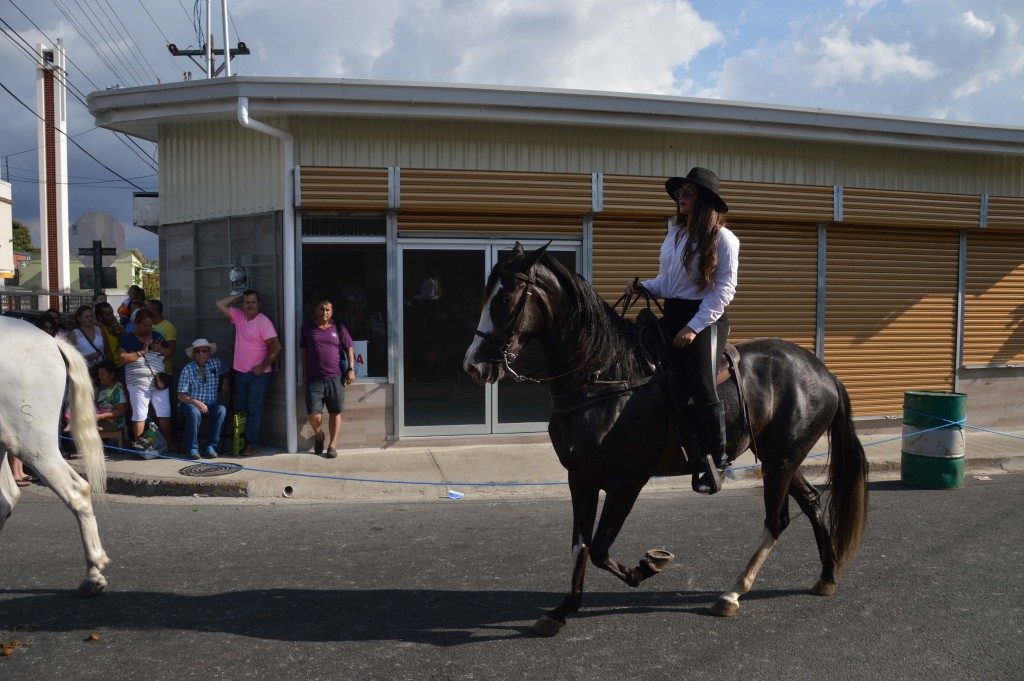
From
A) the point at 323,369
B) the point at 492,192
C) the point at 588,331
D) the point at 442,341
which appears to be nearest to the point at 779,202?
the point at 492,192

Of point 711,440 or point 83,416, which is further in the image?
point 83,416

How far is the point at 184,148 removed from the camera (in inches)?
427

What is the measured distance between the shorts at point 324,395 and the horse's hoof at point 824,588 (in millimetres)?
6073

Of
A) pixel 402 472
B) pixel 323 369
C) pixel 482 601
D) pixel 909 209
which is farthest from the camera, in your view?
pixel 909 209

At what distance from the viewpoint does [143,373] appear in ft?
30.6

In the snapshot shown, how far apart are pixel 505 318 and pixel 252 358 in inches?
247

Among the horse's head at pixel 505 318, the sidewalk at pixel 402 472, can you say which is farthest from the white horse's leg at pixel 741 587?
the sidewalk at pixel 402 472

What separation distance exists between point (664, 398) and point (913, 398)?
524cm

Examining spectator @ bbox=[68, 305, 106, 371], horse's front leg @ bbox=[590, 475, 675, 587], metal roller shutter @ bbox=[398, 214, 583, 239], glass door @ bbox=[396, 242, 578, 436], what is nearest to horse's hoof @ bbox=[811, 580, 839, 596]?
horse's front leg @ bbox=[590, 475, 675, 587]

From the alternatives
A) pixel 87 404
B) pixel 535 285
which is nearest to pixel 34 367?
pixel 87 404

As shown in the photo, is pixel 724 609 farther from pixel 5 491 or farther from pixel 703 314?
pixel 5 491

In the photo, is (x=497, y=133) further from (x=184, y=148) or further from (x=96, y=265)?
(x=96, y=265)

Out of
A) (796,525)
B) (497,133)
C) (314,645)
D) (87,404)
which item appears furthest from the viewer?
(497,133)

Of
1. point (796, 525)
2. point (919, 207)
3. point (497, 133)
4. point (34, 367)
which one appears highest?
point (497, 133)
